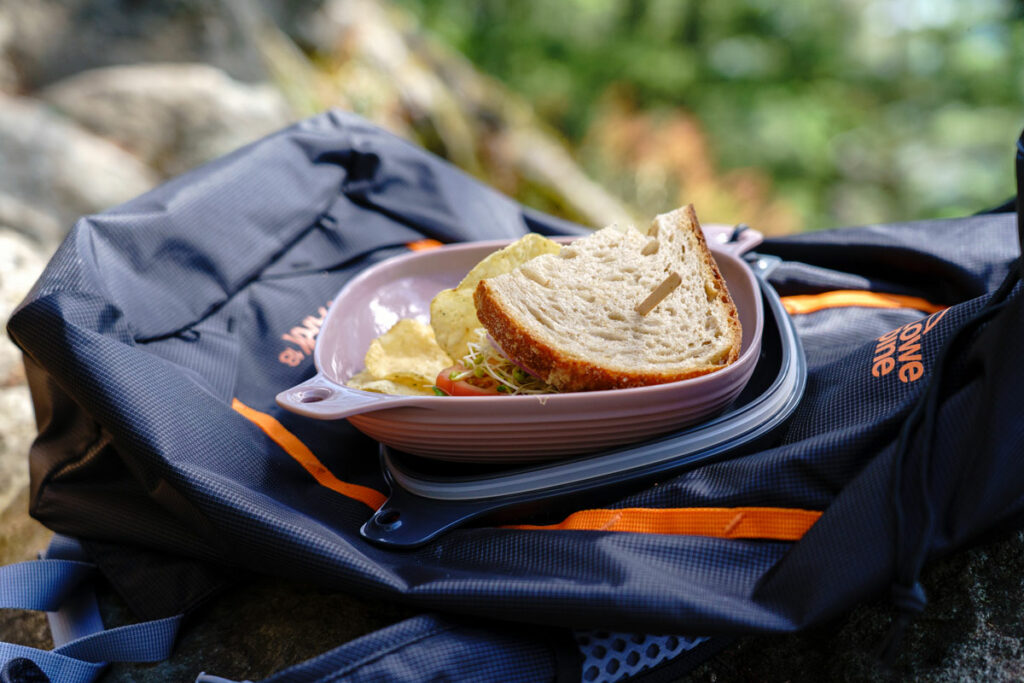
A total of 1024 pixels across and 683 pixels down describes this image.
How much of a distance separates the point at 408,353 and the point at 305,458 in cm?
20

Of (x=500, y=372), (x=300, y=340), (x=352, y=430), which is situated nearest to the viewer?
(x=500, y=372)

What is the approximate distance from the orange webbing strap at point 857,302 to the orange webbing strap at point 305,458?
76cm

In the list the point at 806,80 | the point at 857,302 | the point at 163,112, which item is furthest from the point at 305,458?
the point at 806,80

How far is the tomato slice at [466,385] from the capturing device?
2.80ft

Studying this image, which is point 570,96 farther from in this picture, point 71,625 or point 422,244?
point 71,625

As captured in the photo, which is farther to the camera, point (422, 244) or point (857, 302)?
point (422, 244)

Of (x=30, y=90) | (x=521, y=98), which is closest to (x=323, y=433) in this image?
(x=30, y=90)

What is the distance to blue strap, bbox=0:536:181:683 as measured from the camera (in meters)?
0.81

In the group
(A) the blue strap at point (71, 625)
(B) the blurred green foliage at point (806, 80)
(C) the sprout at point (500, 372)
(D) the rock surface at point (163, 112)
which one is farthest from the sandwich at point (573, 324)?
(B) the blurred green foliage at point (806, 80)

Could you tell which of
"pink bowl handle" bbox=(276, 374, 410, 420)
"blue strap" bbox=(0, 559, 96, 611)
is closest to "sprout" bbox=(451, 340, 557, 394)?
"pink bowl handle" bbox=(276, 374, 410, 420)

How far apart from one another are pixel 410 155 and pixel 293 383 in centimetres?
61

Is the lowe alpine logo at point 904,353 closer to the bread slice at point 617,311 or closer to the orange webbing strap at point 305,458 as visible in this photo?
the bread slice at point 617,311

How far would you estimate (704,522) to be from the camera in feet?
2.51

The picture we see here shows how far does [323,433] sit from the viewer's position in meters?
0.99
